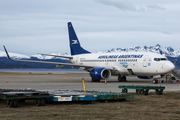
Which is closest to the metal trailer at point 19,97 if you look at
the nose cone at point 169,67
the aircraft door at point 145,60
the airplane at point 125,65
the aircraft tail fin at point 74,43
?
the nose cone at point 169,67

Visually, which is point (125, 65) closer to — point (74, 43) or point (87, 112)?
point (74, 43)

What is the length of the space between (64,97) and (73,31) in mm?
27246

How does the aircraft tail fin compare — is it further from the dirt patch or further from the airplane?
the dirt patch

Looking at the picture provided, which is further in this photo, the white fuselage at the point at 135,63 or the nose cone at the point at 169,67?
the white fuselage at the point at 135,63

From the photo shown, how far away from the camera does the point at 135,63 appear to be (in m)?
29.8

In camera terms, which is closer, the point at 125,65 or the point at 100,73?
the point at 100,73

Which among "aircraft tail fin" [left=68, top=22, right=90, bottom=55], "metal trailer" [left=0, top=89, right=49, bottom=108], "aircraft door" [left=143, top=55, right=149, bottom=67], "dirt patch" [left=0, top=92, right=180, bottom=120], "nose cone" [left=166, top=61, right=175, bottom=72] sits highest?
"aircraft tail fin" [left=68, top=22, right=90, bottom=55]

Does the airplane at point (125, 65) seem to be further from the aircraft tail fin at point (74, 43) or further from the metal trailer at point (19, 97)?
the metal trailer at point (19, 97)

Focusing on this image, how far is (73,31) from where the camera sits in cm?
3894

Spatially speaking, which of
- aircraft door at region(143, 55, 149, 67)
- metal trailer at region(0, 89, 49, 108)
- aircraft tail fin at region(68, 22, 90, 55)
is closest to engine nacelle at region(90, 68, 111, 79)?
aircraft door at region(143, 55, 149, 67)

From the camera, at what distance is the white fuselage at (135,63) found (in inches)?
1099

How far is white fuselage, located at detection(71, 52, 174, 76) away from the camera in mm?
27906

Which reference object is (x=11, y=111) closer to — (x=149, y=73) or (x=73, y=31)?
(x=149, y=73)

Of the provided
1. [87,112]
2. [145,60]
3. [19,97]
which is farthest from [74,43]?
[87,112]
